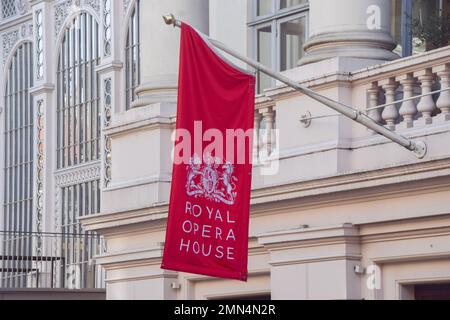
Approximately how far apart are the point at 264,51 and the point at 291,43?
17.9 inches

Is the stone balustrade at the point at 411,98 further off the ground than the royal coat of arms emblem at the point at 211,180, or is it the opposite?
the stone balustrade at the point at 411,98

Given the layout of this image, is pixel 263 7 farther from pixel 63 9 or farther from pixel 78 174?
pixel 63 9

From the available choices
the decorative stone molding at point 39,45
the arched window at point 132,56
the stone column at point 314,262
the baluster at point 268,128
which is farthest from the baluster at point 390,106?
the decorative stone molding at point 39,45

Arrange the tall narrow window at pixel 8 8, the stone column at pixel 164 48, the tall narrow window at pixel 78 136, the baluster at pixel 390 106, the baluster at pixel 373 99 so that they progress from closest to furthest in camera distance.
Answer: the baluster at pixel 390 106, the baluster at pixel 373 99, the stone column at pixel 164 48, the tall narrow window at pixel 78 136, the tall narrow window at pixel 8 8

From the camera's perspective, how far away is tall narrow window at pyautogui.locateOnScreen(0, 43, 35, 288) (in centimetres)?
3322

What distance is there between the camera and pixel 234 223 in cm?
1367

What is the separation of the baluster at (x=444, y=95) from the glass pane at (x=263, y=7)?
4.82 meters

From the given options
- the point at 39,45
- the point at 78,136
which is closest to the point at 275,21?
the point at 78,136

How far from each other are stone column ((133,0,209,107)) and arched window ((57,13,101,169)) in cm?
1349

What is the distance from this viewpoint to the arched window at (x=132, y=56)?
2945 cm

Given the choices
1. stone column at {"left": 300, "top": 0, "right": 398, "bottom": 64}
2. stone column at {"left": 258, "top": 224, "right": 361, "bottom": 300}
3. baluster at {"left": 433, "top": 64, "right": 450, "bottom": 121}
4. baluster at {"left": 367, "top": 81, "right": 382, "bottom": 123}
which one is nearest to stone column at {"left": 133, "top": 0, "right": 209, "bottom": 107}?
stone column at {"left": 300, "top": 0, "right": 398, "bottom": 64}

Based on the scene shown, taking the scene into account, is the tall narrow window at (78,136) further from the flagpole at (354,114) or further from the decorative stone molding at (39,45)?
the flagpole at (354,114)

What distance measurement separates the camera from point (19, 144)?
33875 mm

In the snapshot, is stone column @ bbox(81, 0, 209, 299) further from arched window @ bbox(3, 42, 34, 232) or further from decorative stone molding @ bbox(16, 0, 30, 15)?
decorative stone molding @ bbox(16, 0, 30, 15)
